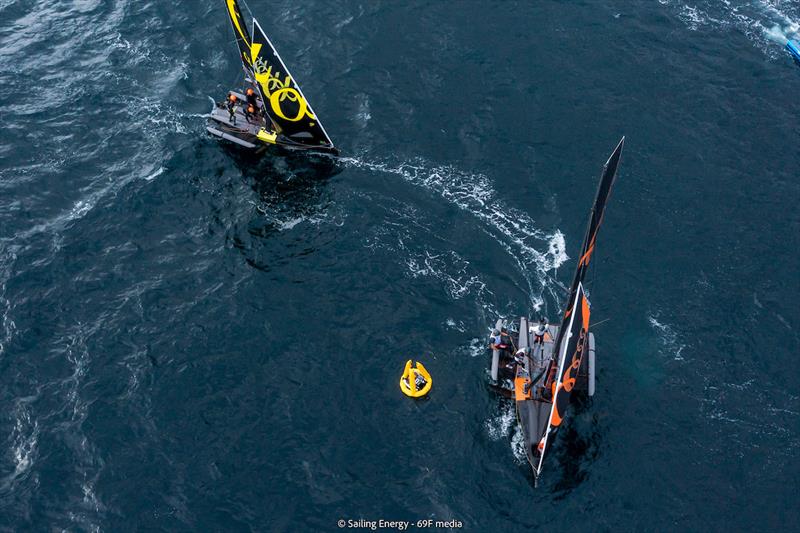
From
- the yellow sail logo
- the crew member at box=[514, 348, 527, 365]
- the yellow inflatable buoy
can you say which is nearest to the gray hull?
the crew member at box=[514, 348, 527, 365]

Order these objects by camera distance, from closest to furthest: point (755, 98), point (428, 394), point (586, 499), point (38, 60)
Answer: point (586, 499) → point (428, 394) → point (755, 98) → point (38, 60)

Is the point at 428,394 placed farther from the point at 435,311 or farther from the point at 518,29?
the point at 518,29

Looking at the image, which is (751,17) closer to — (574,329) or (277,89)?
(277,89)

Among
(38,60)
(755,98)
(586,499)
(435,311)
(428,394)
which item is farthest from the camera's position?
(38,60)

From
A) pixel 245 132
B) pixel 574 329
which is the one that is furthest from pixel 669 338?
pixel 245 132

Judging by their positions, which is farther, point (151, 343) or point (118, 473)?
point (151, 343)

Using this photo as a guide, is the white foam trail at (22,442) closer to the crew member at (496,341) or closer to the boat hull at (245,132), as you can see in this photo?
the boat hull at (245,132)

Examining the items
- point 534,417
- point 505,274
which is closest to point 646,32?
point 505,274

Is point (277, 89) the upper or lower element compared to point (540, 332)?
upper
